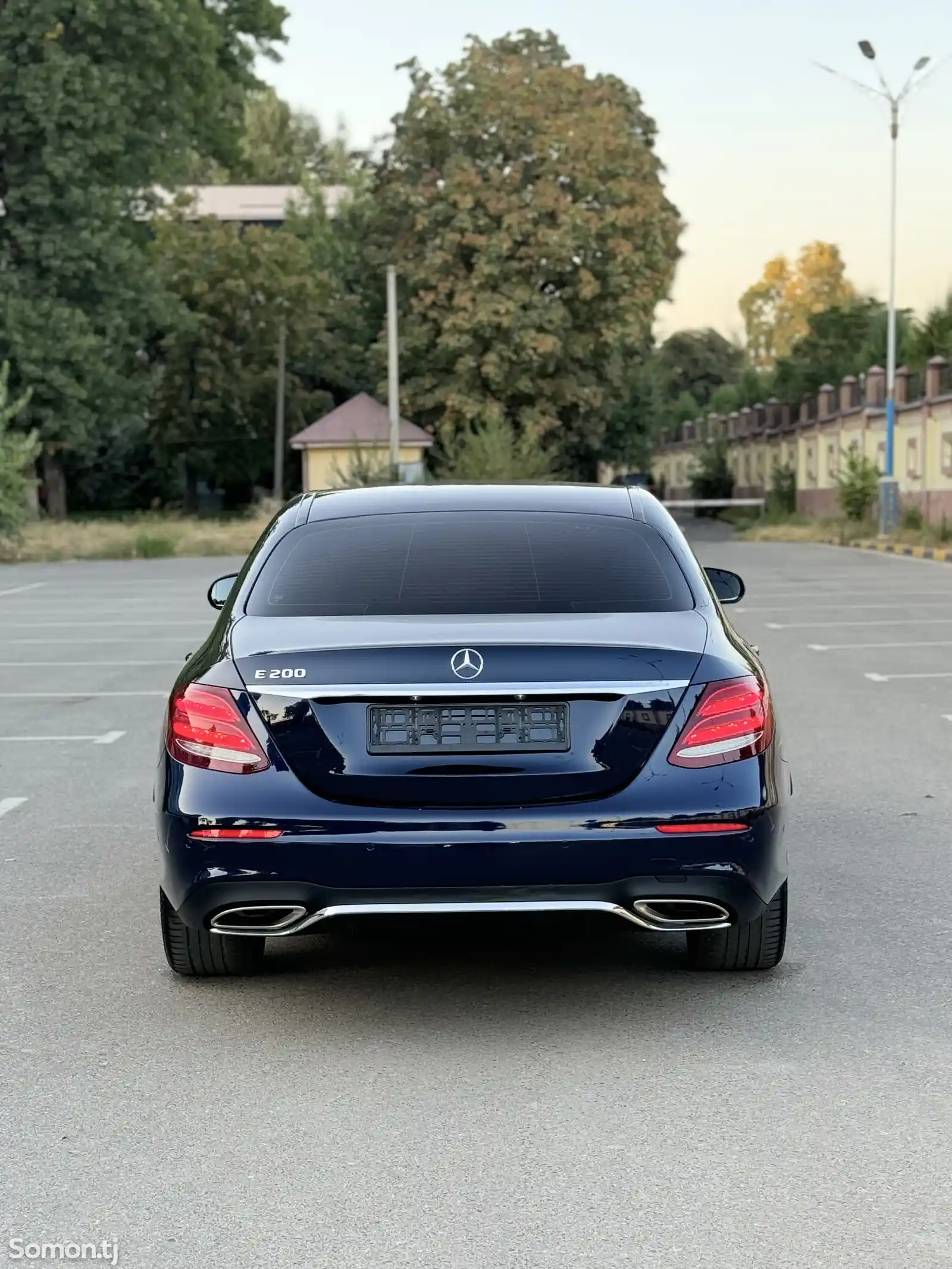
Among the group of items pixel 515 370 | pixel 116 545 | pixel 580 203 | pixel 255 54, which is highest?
pixel 255 54

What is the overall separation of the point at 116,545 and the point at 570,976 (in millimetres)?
37917

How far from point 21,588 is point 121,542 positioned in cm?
1347

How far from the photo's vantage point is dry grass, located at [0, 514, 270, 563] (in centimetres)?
4141

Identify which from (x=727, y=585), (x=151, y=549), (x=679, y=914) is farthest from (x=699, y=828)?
(x=151, y=549)

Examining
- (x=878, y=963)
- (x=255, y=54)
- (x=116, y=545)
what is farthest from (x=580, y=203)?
(x=878, y=963)

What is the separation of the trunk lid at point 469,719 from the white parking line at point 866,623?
48.7 ft

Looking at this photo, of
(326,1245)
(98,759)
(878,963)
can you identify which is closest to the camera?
(326,1245)

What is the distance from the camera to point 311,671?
5133 millimetres

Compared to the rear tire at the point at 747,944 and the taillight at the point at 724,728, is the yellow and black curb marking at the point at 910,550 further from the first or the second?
the taillight at the point at 724,728

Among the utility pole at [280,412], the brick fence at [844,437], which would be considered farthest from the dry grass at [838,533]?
the utility pole at [280,412]

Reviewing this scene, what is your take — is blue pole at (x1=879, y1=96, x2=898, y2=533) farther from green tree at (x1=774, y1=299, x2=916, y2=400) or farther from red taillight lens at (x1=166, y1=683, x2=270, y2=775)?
red taillight lens at (x1=166, y1=683, x2=270, y2=775)

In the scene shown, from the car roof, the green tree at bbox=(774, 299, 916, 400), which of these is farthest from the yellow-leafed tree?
the car roof

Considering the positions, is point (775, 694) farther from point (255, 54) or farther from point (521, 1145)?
point (255, 54)

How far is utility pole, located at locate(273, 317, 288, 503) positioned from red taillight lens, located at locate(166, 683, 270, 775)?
5570 cm
